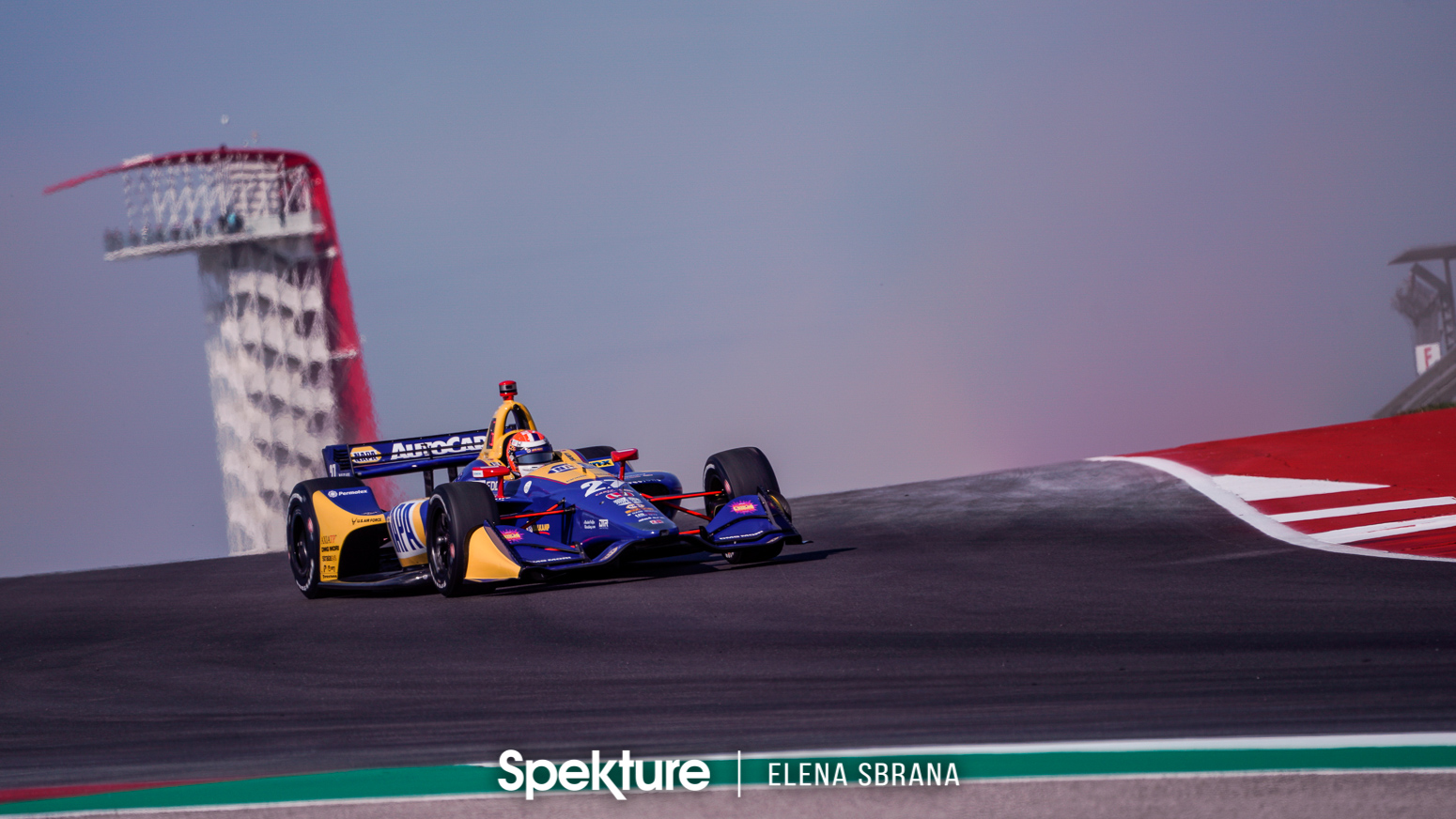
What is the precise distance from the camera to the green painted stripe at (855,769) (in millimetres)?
3576

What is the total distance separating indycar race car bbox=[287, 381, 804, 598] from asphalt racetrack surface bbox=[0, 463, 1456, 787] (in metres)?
0.27

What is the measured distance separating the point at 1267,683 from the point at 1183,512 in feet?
21.2

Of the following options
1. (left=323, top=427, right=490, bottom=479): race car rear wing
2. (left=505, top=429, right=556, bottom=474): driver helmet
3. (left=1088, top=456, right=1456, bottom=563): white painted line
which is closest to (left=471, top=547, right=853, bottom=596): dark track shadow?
(left=505, top=429, right=556, bottom=474): driver helmet

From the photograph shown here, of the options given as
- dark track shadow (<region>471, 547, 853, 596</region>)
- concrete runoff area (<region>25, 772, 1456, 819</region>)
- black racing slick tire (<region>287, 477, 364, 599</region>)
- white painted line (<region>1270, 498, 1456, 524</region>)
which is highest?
black racing slick tire (<region>287, 477, 364, 599</region>)

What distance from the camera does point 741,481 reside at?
10039 mm

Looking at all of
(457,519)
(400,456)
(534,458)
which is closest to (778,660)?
(457,519)

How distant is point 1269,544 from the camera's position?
884cm

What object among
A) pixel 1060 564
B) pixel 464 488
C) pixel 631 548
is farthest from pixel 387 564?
pixel 1060 564

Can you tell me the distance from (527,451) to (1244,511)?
5.75 meters

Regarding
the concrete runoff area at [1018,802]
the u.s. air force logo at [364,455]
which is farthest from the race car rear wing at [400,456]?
the concrete runoff area at [1018,802]

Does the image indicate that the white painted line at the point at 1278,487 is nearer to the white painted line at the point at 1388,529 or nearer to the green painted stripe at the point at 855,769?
the white painted line at the point at 1388,529

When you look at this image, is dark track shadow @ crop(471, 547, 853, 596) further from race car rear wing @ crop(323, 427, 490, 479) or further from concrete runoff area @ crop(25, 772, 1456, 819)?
concrete runoff area @ crop(25, 772, 1456, 819)

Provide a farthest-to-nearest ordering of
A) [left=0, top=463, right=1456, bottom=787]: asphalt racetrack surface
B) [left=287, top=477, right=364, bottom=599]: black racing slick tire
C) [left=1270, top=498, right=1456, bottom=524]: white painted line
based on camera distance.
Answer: [left=287, top=477, right=364, bottom=599]: black racing slick tire < [left=1270, top=498, right=1456, bottom=524]: white painted line < [left=0, top=463, right=1456, bottom=787]: asphalt racetrack surface

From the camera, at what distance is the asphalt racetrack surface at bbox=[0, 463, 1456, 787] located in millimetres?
4441
